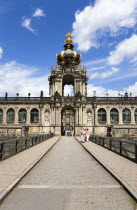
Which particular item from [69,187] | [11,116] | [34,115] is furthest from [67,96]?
[69,187]

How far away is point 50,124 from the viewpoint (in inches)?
1774

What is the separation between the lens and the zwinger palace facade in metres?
45.0

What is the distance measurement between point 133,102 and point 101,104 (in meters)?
7.66

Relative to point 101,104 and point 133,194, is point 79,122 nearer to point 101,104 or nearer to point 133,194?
point 101,104

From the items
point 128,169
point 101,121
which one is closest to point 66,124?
point 101,121

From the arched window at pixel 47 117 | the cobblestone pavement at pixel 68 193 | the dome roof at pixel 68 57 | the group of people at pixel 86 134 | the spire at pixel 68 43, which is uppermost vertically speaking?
the spire at pixel 68 43

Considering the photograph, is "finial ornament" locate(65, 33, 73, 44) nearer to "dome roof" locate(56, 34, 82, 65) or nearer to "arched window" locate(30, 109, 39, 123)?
"dome roof" locate(56, 34, 82, 65)

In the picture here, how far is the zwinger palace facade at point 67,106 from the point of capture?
1772 inches

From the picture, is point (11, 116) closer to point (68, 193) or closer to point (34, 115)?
point (34, 115)

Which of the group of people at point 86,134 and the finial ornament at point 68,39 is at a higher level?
the finial ornament at point 68,39

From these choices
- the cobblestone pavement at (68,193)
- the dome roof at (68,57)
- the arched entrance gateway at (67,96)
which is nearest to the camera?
the cobblestone pavement at (68,193)

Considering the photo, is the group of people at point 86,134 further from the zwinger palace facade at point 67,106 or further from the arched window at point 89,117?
the arched window at point 89,117

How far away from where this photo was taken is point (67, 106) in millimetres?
46594

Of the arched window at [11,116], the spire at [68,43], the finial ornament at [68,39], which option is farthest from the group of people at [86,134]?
the finial ornament at [68,39]
